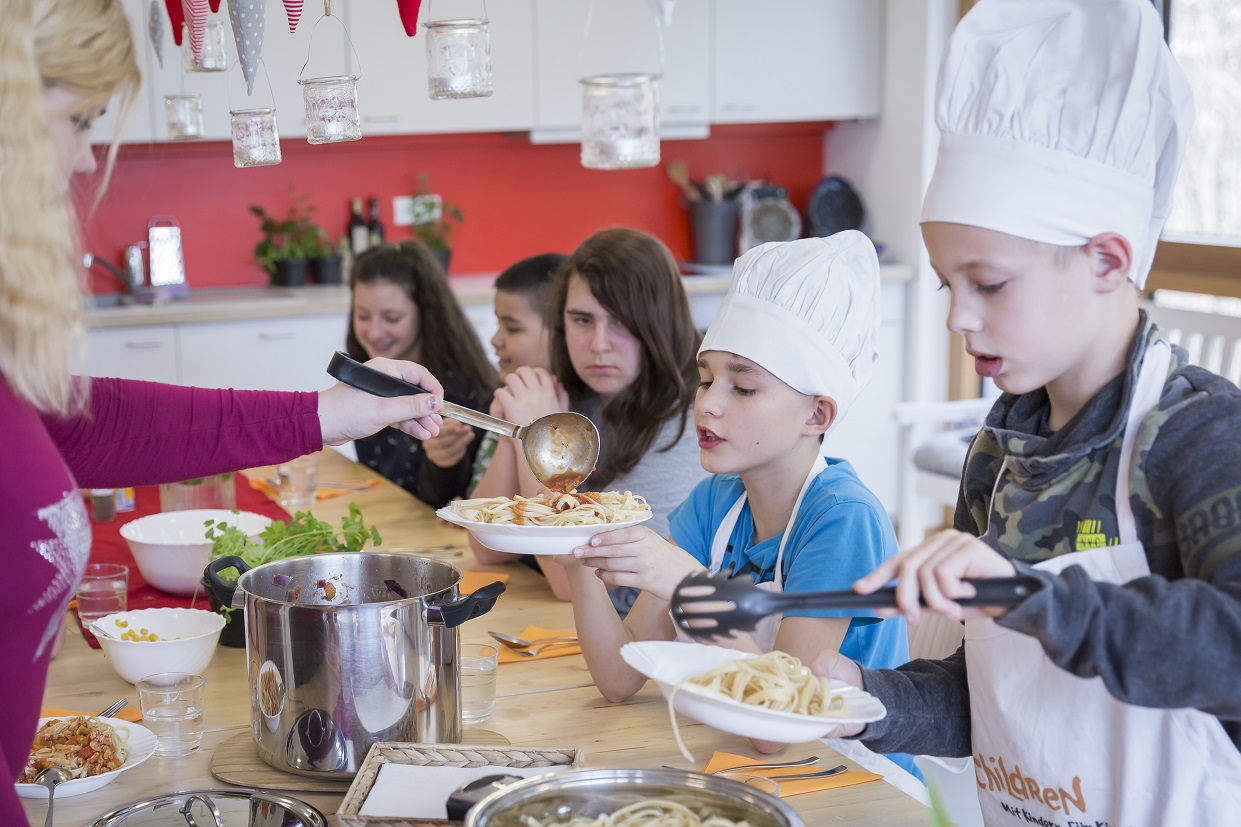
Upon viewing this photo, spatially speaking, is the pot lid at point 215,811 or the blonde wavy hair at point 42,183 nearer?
the blonde wavy hair at point 42,183

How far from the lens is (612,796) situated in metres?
1.09

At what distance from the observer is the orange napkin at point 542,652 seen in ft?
5.97

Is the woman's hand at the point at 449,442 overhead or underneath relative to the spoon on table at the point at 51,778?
overhead

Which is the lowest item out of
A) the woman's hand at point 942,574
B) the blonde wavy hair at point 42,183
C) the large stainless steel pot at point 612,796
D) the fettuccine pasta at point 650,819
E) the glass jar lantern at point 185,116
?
the fettuccine pasta at point 650,819

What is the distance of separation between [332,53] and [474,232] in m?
1.04

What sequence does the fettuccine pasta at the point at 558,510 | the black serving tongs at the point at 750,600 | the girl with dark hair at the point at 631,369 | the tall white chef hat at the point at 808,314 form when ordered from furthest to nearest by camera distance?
the girl with dark hair at the point at 631,369 < the tall white chef hat at the point at 808,314 < the fettuccine pasta at the point at 558,510 < the black serving tongs at the point at 750,600

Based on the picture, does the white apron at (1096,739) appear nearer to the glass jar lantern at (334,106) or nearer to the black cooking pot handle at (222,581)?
the black cooking pot handle at (222,581)

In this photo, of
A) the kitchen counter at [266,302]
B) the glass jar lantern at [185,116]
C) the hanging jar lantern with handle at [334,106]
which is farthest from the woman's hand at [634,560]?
the kitchen counter at [266,302]

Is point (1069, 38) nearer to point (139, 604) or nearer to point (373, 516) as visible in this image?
point (139, 604)

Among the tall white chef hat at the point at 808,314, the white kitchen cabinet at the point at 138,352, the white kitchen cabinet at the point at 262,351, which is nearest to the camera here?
the tall white chef hat at the point at 808,314

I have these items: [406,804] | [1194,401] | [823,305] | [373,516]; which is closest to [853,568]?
[823,305]

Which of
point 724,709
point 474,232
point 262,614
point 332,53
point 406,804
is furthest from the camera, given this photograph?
point 474,232

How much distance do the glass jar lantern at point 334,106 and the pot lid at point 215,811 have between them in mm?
969

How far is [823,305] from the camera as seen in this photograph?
5.75 ft
